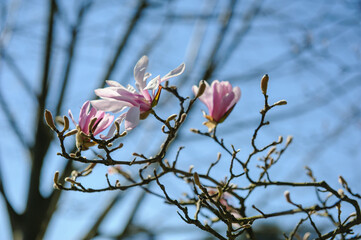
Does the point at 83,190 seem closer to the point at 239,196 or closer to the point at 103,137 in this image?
the point at 103,137

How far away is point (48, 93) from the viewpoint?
230cm

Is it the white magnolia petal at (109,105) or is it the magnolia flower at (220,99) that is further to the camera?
the magnolia flower at (220,99)

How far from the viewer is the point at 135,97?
0.65 m

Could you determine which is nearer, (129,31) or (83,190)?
(83,190)

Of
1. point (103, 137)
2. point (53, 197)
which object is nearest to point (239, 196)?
point (103, 137)

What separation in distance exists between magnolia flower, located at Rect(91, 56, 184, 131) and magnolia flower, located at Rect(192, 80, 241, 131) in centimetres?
11

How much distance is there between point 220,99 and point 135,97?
18 cm

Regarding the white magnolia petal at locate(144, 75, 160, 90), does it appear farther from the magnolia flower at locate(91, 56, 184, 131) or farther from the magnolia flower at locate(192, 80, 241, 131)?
the magnolia flower at locate(192, 80, 241, 131)

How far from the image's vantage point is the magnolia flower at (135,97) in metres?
0.61

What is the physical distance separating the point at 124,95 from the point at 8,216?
185 centimetres

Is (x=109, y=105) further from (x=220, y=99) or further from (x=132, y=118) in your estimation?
(x=220, y=99)

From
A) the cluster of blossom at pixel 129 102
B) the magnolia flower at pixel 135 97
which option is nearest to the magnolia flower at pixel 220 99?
the cluster of blossom at pixel 129 102

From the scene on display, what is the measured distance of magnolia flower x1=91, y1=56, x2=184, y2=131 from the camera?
61 centimetres

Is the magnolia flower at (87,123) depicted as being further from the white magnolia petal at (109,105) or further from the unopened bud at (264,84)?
the unopened bud at (264,84)
